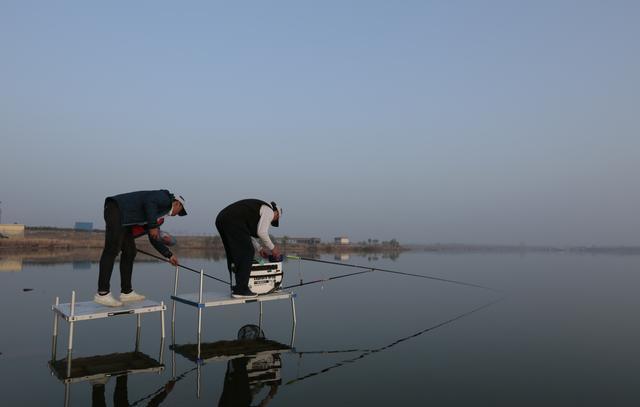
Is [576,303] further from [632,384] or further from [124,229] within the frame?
[124,229]

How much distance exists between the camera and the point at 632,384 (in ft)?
25.4

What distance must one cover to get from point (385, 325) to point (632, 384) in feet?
18.7

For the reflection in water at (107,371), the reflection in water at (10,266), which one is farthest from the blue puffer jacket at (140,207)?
the reflection in water at (10,266)

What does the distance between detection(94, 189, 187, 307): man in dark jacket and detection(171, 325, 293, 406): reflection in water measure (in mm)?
1565

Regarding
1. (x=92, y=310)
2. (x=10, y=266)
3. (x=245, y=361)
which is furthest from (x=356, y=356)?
(x=10, y=266)

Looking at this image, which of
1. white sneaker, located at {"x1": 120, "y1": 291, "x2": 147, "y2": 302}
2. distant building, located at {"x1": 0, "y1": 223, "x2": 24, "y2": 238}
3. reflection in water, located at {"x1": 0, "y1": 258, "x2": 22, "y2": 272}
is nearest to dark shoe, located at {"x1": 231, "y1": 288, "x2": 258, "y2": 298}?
white sneaker, located at {"x1": 120, "y1": 291, "x2": 147, "y2": 302}

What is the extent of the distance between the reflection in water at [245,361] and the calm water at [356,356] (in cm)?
4

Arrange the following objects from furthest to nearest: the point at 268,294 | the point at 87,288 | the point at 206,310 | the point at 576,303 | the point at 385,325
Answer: the point at 576,303 → the point at 87,288 → the point at 206,310 → the point at 385,325 → the point at 268,294

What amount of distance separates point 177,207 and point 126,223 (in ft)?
3.16

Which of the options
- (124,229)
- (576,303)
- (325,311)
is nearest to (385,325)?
(325,311)

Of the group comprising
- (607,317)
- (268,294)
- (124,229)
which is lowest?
(607,317)

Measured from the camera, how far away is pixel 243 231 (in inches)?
357

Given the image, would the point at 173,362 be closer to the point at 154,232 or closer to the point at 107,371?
the point at 107,371

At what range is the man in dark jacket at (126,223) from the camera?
793 cm
